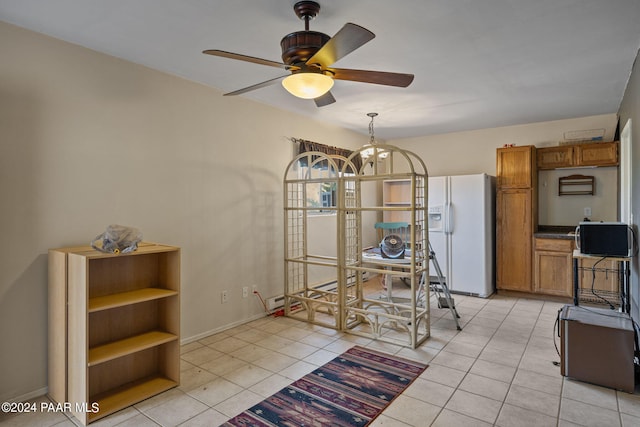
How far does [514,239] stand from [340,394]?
374 cm

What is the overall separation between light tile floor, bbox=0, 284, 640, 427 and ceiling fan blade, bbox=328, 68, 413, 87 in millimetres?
2092

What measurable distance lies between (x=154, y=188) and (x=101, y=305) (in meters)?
1.18

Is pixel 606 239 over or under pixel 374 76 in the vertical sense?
under

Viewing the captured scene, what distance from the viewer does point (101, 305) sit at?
2.26 metres

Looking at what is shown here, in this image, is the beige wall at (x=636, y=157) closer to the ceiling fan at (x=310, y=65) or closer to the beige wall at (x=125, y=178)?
the ceiling fan at (x=310, y=65)

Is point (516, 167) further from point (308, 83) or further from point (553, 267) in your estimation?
point (308, 83)

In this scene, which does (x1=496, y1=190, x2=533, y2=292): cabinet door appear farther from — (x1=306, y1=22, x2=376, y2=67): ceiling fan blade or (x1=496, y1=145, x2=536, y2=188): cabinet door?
(x1=306, y1=22, x2=376, y2=67): ceiling fan blade

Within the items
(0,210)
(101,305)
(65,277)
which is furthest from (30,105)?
(101,305)

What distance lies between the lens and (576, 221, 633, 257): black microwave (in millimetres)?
3037

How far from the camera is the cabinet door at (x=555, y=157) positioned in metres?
4.80

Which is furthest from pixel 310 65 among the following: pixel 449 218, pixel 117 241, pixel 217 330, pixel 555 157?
pixel 555 157

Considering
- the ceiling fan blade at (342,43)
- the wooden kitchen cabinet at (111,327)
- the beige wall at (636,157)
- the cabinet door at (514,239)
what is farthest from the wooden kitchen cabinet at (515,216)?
the wooden kitchen cabinet at (111,327)

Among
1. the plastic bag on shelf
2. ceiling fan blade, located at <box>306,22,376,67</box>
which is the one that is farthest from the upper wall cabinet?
the plastic bag on shelf

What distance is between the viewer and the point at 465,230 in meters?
5.09
